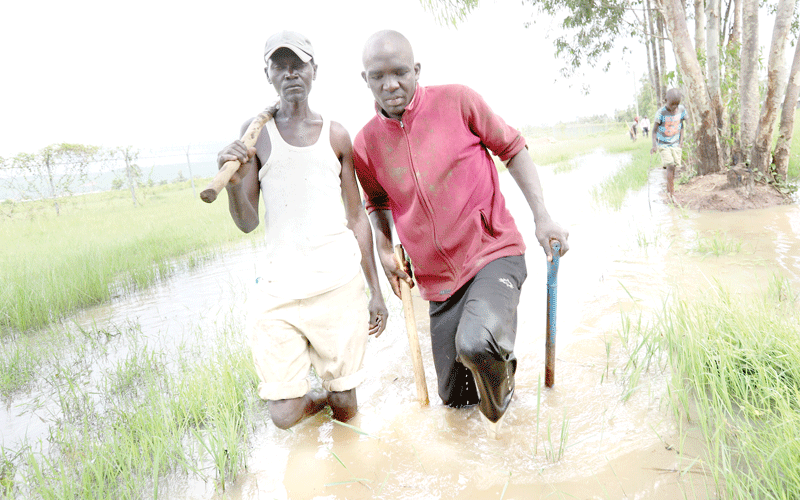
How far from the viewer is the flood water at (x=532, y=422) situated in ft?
6.05

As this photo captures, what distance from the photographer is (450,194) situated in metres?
2.28

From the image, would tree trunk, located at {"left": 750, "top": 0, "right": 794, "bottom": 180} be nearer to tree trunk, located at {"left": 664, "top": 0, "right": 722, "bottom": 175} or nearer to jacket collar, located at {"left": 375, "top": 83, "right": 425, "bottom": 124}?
tree trunk, located at {"left": 664, "top": 0, "right": 722, "bottom": 175}

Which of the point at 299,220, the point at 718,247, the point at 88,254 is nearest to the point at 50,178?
the point at 88,254

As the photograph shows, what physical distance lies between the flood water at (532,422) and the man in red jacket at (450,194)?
0.23 m

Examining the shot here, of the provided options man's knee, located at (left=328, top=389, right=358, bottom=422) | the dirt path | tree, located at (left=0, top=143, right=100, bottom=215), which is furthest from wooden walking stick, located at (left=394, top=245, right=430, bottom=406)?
tree, located at (left=0, top=143, right=100, bottom=215)

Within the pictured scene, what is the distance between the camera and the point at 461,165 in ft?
7.54

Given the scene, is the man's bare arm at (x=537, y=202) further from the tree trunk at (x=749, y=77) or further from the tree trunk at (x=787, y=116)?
the tree trunk at (x=749, y=77)

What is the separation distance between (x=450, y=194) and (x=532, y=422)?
3.49 ft

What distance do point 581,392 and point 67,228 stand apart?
1033 centimetres

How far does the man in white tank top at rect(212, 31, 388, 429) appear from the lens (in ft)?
7.56

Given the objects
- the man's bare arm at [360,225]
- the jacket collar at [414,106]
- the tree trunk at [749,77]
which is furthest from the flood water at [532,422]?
the tree trunk at [749,77]

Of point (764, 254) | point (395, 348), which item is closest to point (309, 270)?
point (395, 348)

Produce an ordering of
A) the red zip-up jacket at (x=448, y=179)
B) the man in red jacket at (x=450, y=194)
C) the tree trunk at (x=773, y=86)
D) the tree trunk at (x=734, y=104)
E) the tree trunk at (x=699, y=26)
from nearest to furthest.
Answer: the man in red jacket at (x=450, y=194) → the red zip-up jacket at (x=448, y=179) → the tree trunk at (x=773, y=86) → the tree trunk at (x=734, y=104) → the tree trunk at (x=699, y=26)

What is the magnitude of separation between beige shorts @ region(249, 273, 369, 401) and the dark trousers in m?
0.41
